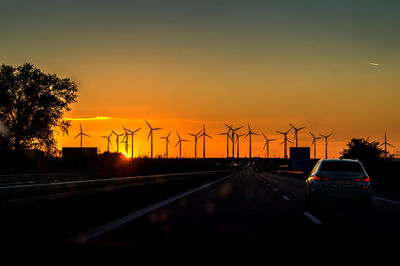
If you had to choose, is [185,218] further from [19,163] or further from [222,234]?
[19,163]

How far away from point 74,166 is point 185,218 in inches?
1777

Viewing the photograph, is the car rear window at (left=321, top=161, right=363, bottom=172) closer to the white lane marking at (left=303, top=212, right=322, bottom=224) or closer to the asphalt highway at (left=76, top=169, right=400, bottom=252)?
the asphalt highway at (left=76, top=169, right=400, bottom=252)

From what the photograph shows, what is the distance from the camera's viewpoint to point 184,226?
1024 centimetres

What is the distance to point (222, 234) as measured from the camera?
9125 mm

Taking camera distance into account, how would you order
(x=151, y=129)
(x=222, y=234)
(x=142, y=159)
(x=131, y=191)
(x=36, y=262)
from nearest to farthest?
(x=36, y=262) < (x=222, y=234) < (x=131, y=191) < (x=142, y=159) < (x=151, y=129)

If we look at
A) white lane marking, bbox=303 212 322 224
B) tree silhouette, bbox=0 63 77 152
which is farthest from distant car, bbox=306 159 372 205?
tree silhouette, bbox=0 63 77 152

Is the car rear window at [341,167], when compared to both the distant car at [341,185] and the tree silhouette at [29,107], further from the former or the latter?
the tree silhouette at [29,107]

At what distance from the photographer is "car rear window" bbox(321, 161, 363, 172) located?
604 inches

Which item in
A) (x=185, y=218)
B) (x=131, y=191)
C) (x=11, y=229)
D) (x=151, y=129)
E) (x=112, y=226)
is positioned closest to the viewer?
(x=11, y=229)

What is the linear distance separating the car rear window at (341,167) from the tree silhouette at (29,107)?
Answer: 4258cm

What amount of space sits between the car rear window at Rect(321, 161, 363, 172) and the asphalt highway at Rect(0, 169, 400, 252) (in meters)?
1.42

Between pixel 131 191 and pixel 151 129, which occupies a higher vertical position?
pixel 151 129

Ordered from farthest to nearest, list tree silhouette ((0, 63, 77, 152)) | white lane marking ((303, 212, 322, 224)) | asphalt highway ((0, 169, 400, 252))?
1. tree silhouette ((0, 63, 77, 152))
2. white lane marking ((303, 212, 322, 224))
3. asphalt highway ((0, 169, 400, 252))

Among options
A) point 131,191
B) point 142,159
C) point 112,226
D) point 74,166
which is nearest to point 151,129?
point 142,159
